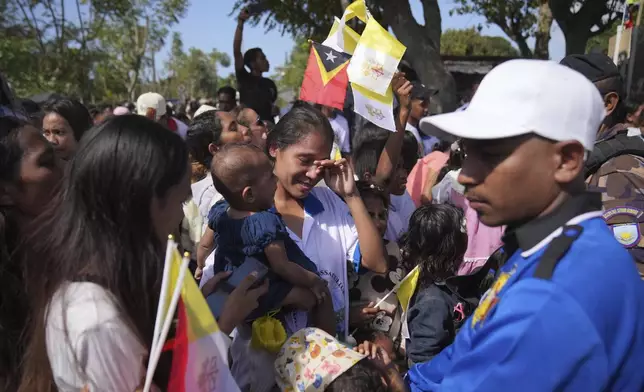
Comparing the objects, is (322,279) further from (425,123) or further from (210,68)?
(210,68)

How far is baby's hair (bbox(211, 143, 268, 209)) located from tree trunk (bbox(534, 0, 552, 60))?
58.2 ft

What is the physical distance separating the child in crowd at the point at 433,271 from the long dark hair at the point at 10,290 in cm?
158

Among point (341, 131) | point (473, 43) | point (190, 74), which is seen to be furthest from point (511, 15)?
point (190, 74)

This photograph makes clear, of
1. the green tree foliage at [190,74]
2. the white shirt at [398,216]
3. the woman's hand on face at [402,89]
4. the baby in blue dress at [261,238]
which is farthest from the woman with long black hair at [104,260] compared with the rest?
the green tree foliage at [190,74]

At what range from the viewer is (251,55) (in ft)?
21.6

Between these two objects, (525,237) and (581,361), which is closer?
(581,361)

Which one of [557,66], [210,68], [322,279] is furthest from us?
[210,68]

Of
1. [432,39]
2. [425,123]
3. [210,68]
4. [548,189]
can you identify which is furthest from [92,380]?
[210,68]

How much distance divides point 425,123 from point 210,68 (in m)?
79.2

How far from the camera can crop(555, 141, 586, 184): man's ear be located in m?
1.30

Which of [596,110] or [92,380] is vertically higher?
[596,110]

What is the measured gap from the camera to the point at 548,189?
4.42 feet

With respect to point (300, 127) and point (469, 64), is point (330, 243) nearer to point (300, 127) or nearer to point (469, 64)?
point (300, 127)

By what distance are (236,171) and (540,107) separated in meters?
1.55
